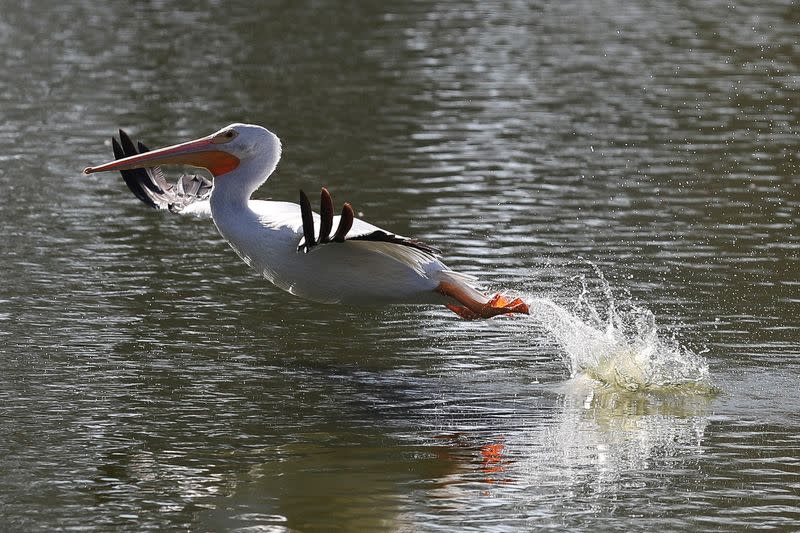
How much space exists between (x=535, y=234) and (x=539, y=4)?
57.4 ft

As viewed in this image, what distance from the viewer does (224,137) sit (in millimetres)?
8852

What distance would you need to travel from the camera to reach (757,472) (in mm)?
7102

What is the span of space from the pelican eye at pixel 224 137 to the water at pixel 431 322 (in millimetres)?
1453

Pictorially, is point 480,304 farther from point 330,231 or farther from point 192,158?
point 192,158

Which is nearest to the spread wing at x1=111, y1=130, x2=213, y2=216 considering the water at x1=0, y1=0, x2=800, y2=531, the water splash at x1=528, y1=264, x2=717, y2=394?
the water at x1=0, y1=0, x2=800, y2=531

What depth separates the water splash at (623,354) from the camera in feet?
28.4

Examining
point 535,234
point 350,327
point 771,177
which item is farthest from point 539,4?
point 350,327

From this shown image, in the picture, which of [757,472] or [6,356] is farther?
[6,356]

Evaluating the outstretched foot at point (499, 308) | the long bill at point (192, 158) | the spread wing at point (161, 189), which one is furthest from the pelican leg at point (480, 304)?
the spread wing at point (161, 189)

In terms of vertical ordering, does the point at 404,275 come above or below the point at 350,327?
above

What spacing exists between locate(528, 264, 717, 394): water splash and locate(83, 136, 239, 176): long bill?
2152 mm

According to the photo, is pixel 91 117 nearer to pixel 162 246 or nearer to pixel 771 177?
pixel 162 246

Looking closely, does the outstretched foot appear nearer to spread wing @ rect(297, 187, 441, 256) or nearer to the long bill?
spread wing @ rect(297, 187, 441, 256)

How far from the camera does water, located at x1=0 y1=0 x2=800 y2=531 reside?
22.9ft
